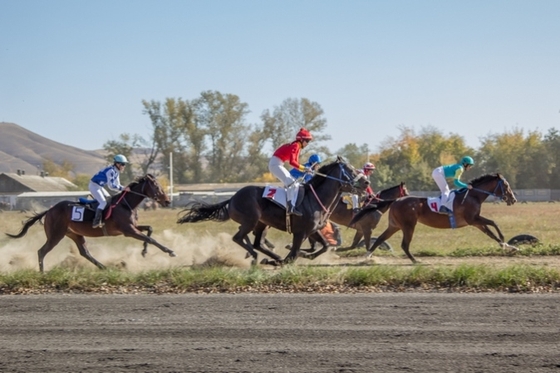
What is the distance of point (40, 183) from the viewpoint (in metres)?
Result: 96.6

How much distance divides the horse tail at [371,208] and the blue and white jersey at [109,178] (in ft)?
18.1

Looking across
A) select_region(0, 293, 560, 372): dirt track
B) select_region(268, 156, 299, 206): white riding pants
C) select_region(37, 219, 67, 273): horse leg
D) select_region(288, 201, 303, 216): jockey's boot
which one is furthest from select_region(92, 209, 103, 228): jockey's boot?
select_region(0, 293, 560, 372): dirt track

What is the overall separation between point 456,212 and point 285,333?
989 centimetres

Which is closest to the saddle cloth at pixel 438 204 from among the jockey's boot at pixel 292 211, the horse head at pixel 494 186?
the horse head at pixel 494 186

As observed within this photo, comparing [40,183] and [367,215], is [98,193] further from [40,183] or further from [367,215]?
[40,183]

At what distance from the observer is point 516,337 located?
7.44 meters

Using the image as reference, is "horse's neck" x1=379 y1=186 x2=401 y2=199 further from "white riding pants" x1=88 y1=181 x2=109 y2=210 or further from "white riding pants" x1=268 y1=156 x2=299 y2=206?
"white riding pants" x1=88 y1=181 x2=109 y2=210

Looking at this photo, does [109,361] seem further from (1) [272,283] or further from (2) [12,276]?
(2) [12,276]

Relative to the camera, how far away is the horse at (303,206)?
45.9 feet

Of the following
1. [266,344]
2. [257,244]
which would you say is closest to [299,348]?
[266,344]

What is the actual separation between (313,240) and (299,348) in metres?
9.15

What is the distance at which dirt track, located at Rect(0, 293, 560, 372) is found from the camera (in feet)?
22.0

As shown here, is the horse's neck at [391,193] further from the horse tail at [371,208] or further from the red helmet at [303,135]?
the red helmet at [303,135]

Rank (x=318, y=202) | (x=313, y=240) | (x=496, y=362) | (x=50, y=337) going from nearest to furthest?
(x=496, y=362), (x=50, y=337), (x=318, y=202), (x=313, y=240)
